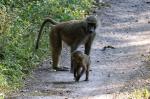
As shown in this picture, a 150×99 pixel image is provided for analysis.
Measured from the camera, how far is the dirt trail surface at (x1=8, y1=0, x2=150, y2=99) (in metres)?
9.39

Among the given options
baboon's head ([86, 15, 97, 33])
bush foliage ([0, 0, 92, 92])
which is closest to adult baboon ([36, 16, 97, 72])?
baboon's head ([86, 15, 97, 33])

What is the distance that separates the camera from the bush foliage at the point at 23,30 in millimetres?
10552

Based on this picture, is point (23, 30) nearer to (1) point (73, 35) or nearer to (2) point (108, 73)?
(1) point (73, 35)

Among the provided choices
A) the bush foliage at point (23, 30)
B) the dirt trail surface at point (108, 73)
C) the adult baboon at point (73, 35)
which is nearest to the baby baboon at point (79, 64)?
the dirt trail surface at point (108, 73)

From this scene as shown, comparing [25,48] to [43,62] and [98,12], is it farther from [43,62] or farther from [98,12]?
[98,12]

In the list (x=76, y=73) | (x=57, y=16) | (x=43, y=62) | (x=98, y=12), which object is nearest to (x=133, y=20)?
(x=98, y=12)

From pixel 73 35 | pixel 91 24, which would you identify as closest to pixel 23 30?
pixel 73 35

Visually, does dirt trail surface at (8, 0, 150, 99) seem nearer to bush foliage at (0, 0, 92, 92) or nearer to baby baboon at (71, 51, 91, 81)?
baby baboon at (71, 51, 91, 81)

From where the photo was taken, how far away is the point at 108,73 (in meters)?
11.1

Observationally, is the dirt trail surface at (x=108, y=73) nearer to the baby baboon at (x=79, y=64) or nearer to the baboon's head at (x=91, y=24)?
the baby baboon at (x=79, y=64)

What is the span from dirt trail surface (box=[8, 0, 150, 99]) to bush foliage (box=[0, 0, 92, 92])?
339 mm

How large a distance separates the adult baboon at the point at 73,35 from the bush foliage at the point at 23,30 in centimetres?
63

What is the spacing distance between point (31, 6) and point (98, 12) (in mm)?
4722

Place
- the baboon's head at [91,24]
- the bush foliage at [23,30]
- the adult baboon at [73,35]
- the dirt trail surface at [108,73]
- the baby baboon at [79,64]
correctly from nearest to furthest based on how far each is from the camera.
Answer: the dirt trail surface at [108,73] < the baby baboon at [79,64] < the bush foliage at [23,30] < the baboon's head at [91,24] < the adult baboon at [73,35]
